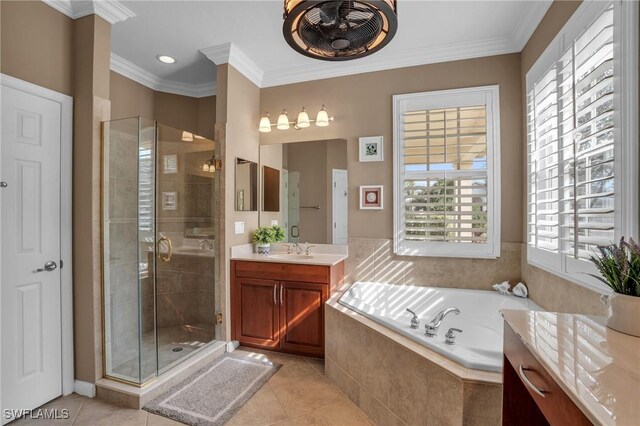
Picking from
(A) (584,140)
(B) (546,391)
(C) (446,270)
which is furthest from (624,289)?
(C) (446,270)

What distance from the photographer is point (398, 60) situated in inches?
118

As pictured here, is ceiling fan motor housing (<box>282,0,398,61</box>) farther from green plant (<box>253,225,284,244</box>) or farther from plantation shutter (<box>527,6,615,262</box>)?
green plant (<box>253,225,284,244</box>)

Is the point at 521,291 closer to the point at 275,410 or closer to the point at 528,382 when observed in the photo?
the point at 528,382

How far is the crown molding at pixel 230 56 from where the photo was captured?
9.47ft

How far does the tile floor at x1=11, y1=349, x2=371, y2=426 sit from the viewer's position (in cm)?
194

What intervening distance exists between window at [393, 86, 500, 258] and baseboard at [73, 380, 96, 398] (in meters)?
2.63

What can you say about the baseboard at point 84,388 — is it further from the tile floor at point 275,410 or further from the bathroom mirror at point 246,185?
the bathroom mirror at point 246,185

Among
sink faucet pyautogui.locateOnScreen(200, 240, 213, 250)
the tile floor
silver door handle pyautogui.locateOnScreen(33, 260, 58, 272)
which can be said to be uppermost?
sink faucet pyautogui.locateOnScreen(200, 240, 213, 250)

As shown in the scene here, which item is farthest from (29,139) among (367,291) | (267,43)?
(367,291)

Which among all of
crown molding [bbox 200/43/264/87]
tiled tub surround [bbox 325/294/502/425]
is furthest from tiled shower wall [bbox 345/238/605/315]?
crown molding [bbox 200/43/264/87]

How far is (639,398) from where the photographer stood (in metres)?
0.63

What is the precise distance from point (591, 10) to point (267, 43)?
228 cm

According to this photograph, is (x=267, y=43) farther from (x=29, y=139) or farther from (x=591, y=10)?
(x=591, y=10)

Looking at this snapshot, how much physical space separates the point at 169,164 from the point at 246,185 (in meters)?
0.84
